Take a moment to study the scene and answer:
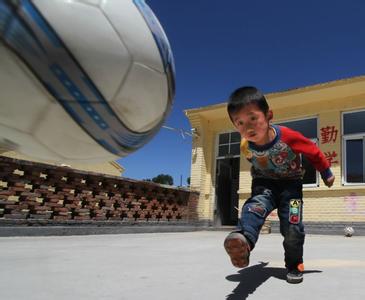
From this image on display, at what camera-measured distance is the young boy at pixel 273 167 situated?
305 cm

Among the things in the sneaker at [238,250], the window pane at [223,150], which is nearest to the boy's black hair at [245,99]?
the sneaker at [238,250]

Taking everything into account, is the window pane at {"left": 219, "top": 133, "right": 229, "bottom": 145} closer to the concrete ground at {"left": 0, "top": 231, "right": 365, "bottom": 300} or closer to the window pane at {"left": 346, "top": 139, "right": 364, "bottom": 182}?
the window pane at {"left": 346, "top": 139, "right": 364, "bottom": 182}

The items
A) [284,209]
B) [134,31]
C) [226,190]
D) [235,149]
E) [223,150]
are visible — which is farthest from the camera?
[226,190]

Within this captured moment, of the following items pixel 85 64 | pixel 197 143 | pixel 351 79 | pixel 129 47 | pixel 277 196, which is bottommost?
pixel 277 196

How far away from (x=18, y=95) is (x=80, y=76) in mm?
223

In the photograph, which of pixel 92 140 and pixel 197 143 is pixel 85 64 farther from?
pixel 197 143

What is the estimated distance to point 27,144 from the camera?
A: 170 centimetres

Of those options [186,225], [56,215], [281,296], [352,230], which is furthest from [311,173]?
[281,296]

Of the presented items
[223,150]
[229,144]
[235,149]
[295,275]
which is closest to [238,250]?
[295,275]

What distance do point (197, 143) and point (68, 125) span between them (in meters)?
12.3

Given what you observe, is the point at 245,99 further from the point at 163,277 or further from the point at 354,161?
the point at 354,161

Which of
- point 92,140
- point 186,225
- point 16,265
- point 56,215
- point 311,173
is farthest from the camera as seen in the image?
point 186,225

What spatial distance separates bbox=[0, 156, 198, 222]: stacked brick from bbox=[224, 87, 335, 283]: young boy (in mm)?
4833

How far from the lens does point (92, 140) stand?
167cm
